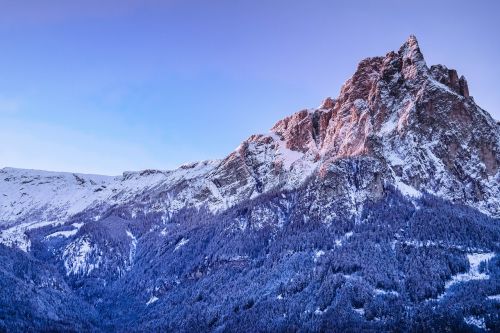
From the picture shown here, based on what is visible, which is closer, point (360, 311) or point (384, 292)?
point (360, 311)

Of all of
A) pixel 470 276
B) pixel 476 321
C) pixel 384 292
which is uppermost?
pixel 470 276

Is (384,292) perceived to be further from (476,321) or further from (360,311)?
(476,321)

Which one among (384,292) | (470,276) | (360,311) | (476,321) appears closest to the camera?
(476,321)

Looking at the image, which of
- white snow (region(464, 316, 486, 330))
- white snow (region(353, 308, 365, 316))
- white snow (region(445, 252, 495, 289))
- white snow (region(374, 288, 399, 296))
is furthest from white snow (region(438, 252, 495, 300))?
white snow (region(353, 308, 365, 316))

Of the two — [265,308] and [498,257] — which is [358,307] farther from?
[498,257]

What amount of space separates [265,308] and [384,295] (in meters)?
41.2

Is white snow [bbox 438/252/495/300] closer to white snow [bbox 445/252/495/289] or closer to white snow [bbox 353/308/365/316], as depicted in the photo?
white snow [bbox 445/252/495/289]

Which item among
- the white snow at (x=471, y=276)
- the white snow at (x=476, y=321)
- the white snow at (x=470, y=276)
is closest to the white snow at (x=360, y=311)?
the white snow at (x=470, y=276)

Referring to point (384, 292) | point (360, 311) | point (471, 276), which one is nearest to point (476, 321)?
point (471, 276)

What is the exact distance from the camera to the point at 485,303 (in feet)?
552

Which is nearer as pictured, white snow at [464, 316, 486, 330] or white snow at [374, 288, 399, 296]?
white snow at [464, 316, 486, 330]

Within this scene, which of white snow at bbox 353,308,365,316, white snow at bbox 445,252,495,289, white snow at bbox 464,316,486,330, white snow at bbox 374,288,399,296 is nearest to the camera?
white snow at bbox 464,316,486,330

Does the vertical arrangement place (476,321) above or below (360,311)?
above

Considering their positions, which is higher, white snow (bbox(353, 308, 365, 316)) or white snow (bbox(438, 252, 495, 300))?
white snow (bbox(438, 252, 495, 300))
